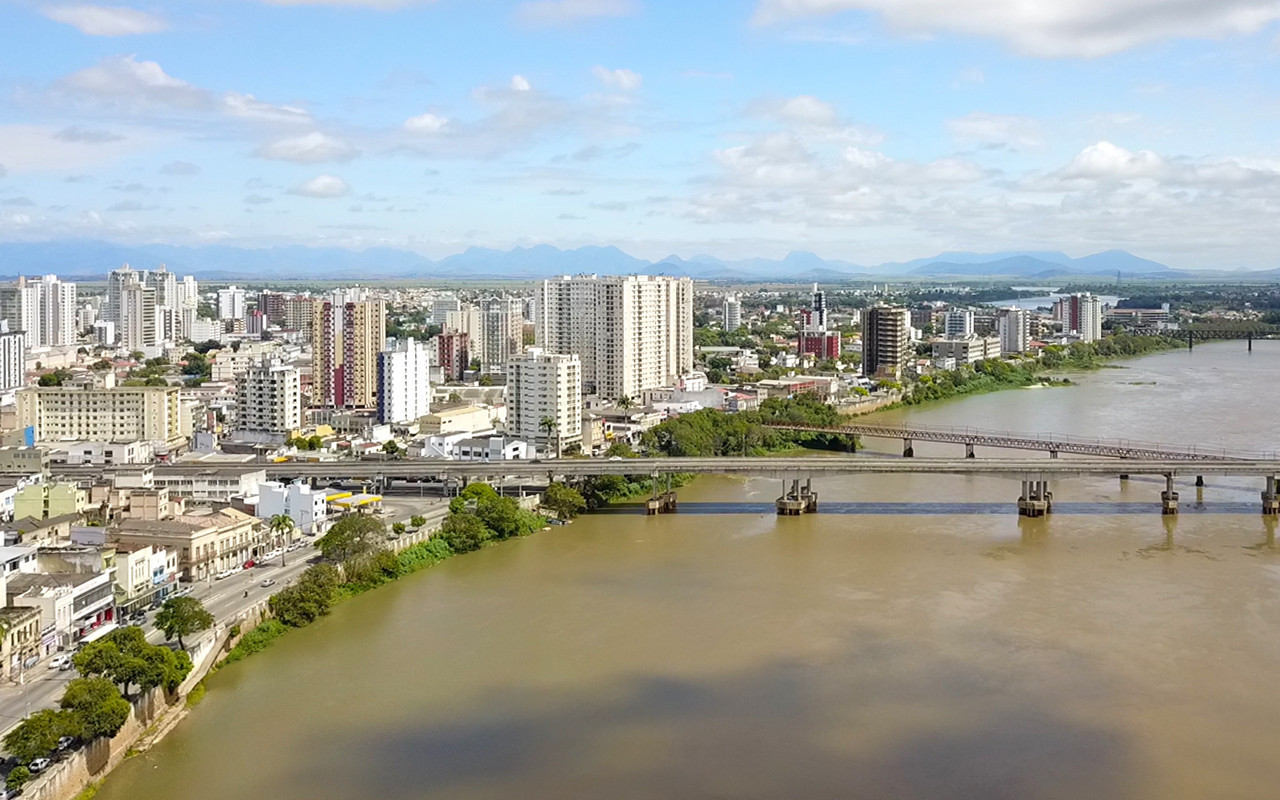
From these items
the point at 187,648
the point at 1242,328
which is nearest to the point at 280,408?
the point at 187,648

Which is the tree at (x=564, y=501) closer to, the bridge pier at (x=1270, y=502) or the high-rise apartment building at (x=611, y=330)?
the bridge pier at (x=1270, y=502)

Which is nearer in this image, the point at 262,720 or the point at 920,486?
the point at 262,720

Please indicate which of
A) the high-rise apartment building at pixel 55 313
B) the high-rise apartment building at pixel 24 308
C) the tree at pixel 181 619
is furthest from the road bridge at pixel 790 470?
the high-rise apartment building at pixel 55 313

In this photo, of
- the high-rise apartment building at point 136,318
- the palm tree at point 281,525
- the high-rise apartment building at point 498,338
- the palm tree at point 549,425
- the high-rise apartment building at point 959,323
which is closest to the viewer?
the palm tree at point 281,525

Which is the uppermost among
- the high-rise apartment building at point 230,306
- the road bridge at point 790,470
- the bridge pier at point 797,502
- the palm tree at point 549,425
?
the high-rise apartment building at point 230,306

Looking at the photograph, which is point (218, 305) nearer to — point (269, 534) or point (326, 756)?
point (269, 534)
